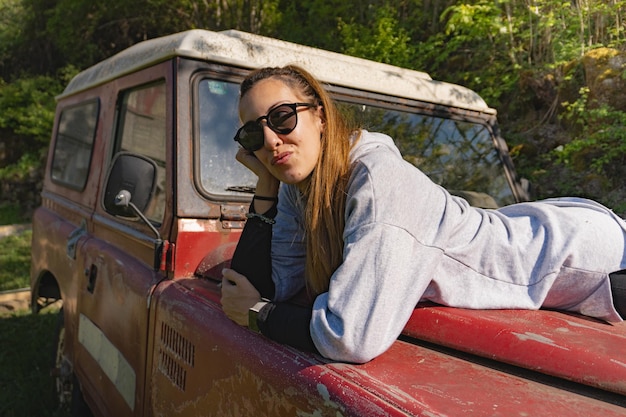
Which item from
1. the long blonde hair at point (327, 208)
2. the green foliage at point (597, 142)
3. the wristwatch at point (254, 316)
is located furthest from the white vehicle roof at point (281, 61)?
the green foliage at point (597, 142)

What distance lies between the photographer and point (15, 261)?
8.01m

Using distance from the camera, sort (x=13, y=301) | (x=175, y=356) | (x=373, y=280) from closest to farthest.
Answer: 1. (x=373, y=280)
2. (x=175, y=356)
3. (x=13, y=301)

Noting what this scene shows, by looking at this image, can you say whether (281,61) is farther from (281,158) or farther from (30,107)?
(30,107)

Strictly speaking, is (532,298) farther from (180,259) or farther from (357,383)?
(180,259)

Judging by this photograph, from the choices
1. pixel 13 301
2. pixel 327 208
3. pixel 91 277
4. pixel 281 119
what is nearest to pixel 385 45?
pixel 13 301

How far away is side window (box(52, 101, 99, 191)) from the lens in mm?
3292

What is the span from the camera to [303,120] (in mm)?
1569

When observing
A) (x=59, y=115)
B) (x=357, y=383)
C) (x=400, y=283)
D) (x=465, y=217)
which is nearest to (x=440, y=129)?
(x=465, y=217)

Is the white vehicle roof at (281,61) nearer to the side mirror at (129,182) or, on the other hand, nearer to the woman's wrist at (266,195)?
the side mirror at (129,182)

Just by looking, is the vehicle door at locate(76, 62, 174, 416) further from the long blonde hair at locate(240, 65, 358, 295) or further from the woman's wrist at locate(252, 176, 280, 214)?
the long blonde hair at locate(240, 65, 358, 295)

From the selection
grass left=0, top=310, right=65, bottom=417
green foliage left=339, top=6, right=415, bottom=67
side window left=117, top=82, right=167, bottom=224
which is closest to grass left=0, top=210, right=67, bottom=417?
grass left=0, top=310, right=65, bottom=417

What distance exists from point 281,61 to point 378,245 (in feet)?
5.07

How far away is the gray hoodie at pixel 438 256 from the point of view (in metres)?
1.27

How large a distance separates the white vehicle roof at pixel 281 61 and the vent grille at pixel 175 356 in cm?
113
